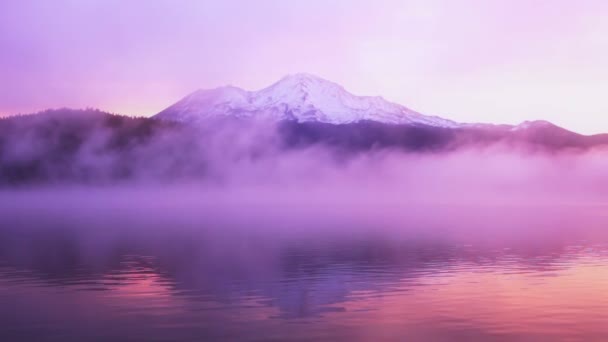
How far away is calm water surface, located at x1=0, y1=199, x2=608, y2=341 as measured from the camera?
105ft

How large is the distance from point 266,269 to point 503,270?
1941 cm

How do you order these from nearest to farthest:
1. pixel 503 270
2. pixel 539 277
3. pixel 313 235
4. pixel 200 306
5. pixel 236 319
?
1. pixel 236 319
2. pixel 200 306
3. pixel 539 277
4. pixel 503 270
5. pixel 313 235

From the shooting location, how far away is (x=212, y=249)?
77000 mm

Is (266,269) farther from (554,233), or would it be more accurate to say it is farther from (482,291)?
(554,233)

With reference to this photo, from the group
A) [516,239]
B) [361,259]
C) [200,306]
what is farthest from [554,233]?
[200,306]

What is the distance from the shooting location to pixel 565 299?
4031 centimetres

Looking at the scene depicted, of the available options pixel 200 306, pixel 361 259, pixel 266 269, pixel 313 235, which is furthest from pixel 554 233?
pixel 200 306

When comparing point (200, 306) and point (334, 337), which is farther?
point (200, 306)

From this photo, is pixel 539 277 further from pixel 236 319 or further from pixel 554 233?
pixel 554 233

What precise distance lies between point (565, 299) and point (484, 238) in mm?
53239

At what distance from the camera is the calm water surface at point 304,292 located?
3212 cm

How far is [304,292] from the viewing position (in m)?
44.3

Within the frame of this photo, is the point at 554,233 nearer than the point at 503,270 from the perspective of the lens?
No

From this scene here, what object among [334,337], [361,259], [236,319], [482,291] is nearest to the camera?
[334,337]
